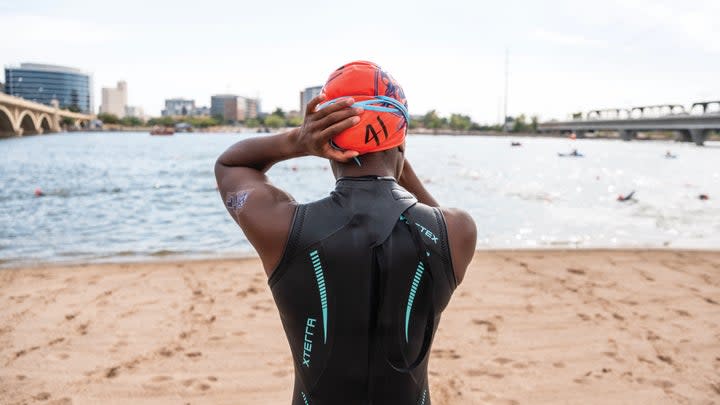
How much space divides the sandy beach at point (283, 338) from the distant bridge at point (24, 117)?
8228cm

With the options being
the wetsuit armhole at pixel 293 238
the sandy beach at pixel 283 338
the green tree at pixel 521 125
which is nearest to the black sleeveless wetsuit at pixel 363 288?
the wetsuit armhole at pixel 293 238

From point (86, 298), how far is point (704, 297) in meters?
8.91

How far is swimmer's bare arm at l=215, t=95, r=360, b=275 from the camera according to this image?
5.52ft

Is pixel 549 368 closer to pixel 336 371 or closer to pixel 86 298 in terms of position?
pixel 336 371

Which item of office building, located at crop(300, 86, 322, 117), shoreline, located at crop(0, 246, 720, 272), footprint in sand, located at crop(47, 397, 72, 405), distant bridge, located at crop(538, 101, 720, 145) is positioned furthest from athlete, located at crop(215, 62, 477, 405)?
distant bridge, located at crop(538, 101, 720, 145)

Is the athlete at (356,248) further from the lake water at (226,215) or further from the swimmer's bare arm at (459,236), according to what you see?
the lake water at (226,215)

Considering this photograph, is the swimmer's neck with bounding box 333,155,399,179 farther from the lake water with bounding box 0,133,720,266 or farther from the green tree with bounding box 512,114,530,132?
the green tree with bounding box 512,114,530,132

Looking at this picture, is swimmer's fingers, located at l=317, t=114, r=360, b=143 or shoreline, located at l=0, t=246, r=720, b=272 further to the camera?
shoreline, located at l=0, t=246, r=720, b=272

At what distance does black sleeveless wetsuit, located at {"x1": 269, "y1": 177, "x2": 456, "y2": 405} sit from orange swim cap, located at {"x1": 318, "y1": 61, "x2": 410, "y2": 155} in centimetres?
14

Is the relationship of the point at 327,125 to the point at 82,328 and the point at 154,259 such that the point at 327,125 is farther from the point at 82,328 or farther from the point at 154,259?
the point at 154,259

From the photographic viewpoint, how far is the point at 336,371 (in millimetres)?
1824

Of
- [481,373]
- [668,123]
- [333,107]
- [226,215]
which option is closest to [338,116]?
[333,107]

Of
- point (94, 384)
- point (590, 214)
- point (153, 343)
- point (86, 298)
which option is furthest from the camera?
point (590, 214)

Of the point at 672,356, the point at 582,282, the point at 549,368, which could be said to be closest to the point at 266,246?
the point at 549,368
